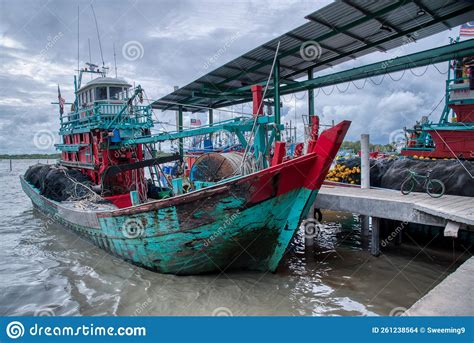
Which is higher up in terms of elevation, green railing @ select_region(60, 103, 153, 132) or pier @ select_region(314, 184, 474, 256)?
green railing @ select_region(60, 103, 153, 132)

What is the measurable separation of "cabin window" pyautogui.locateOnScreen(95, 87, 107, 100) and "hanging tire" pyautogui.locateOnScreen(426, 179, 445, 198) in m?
10.8

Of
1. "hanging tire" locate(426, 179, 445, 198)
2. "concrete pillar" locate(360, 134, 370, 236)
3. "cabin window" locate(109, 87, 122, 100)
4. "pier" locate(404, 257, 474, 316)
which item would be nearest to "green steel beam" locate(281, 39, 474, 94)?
"concrete pillar" locate(360, 134, 370, 236)

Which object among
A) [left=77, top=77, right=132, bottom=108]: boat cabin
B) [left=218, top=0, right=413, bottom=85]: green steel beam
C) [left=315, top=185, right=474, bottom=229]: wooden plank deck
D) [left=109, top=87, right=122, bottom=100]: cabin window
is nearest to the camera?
[left=315, top=185, right=474, bottom=229]: wooden plank deck

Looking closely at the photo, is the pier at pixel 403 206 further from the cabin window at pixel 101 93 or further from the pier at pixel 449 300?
the cabin window at pixel 101 93

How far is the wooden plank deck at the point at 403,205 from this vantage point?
20.7 ft

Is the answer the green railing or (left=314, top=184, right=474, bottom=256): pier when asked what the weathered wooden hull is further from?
the green railing

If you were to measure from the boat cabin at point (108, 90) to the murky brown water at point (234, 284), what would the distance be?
5.50 m

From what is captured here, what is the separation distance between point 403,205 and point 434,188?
6.21ft

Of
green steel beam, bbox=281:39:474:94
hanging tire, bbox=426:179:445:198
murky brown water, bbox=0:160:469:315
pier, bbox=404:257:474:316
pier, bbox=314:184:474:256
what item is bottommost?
murky brown water, bbox=0:160:469:315

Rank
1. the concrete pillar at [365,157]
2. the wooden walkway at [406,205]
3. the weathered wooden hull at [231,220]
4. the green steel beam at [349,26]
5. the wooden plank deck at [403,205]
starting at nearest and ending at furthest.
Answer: the weathered wooden hull at [231,220] → the wooden walkway at [406,205] → the wooden plank deck at [403,205] → the concrete pillar at [365,157] → the green steel beam at [349,26]

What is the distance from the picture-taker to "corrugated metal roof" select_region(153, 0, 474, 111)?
1034cm

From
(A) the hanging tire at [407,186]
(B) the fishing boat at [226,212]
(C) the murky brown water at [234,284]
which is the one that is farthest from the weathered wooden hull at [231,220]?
(A) the hanging tire at [407,186]
